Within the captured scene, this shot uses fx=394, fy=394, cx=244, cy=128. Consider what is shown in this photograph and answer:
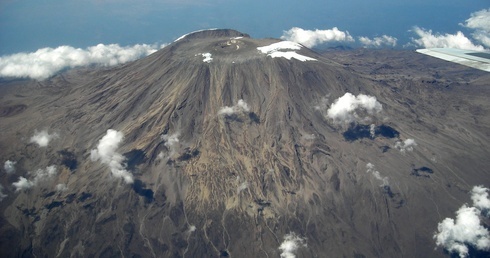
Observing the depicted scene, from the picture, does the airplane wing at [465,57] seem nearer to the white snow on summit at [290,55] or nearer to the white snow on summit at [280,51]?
the white snow on summit at [290,55]

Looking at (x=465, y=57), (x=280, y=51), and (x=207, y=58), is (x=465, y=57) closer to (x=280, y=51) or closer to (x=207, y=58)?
(x=280, y=51)

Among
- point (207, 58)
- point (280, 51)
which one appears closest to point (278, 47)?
point (280, 51)

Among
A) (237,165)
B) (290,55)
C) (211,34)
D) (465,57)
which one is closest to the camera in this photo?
(465,57)

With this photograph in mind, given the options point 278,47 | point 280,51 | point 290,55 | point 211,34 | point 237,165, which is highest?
point 211,34

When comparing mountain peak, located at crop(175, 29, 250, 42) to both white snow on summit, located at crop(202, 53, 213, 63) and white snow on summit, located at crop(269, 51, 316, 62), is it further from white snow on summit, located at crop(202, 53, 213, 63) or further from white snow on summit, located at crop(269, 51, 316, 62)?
white snow on summit, located at crop(269, 51, 316, 62)

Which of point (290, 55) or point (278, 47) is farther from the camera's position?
point (278, 47)

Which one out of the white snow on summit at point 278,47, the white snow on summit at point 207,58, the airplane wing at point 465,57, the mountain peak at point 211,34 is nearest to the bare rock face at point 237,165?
the white snow on summit at point 207,58

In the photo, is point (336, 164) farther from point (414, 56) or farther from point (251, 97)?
point (414, 56)

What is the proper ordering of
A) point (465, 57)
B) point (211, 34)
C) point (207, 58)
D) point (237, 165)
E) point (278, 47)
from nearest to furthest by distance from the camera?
point (465, 57) → point (237, 165) → point (207, 58) → point (278, 47) → point (211, 34)

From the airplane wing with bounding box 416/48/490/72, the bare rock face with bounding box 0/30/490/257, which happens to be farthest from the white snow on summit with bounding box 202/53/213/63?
the airplane wing with bounding box 416/48/490/72
